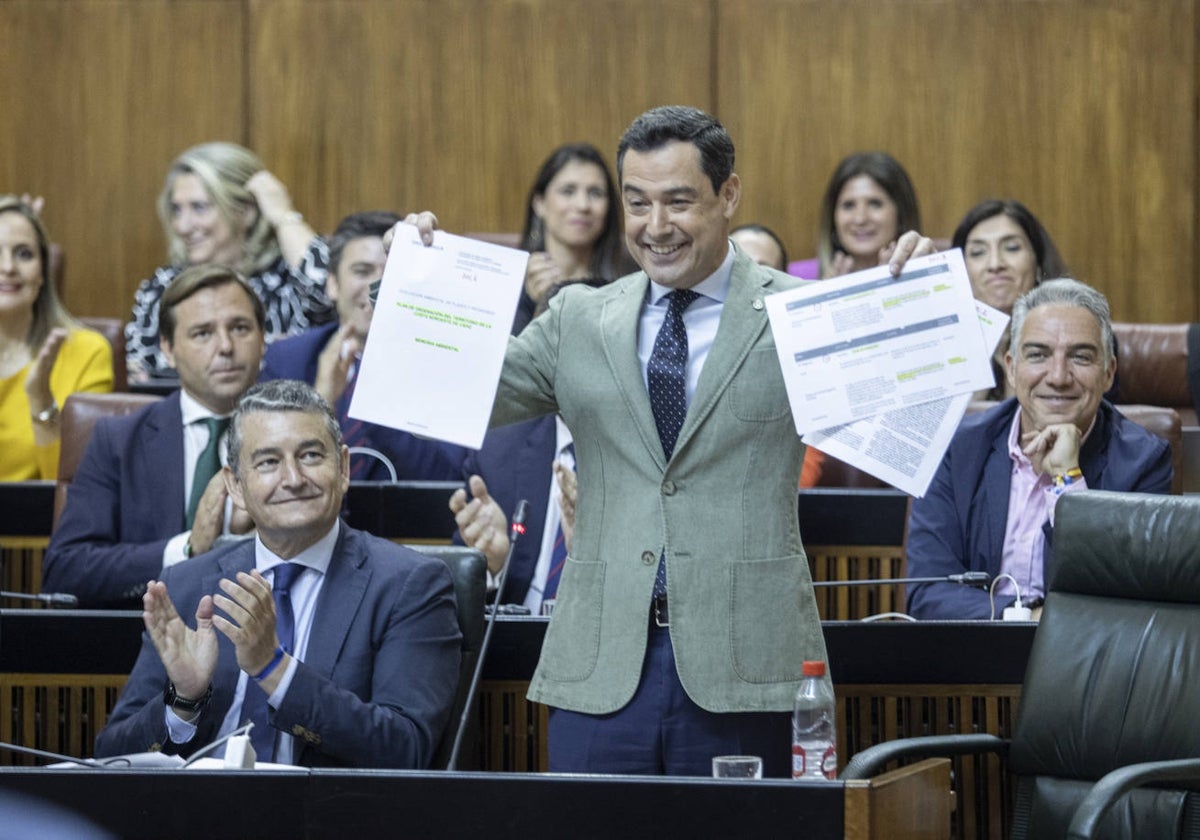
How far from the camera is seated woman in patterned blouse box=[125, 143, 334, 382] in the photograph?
509cm

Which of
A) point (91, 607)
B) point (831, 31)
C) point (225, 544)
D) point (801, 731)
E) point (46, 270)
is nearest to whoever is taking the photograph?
point (801, 731)

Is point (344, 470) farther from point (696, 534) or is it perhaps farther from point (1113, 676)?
point (1113, 676)

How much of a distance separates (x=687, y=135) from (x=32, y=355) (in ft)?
9.29

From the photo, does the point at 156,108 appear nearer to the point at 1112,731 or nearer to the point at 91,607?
the point at 91,607

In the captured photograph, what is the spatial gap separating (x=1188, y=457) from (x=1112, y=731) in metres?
1.24

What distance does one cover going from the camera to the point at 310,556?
2676 mm

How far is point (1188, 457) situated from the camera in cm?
367

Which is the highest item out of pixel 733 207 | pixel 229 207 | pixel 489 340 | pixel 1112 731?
pixel 229 207

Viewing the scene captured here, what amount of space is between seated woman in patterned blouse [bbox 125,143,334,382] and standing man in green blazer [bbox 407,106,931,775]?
111 inches

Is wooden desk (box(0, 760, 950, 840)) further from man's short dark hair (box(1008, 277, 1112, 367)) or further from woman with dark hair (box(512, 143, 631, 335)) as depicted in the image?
woman with dark hair (box(512, 143, 631, 335))

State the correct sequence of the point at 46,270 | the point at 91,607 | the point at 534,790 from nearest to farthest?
the point at 534,790 < the point at 91,607 < the point at 46,270

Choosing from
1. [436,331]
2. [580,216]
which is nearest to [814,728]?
[436,331]

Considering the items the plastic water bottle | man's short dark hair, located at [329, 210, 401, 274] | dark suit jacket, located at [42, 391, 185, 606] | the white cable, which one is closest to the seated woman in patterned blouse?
man's short dark hair, located at [329, 210, 401, 274]

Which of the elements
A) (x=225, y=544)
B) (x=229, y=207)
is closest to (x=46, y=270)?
(x=229, y=207)
